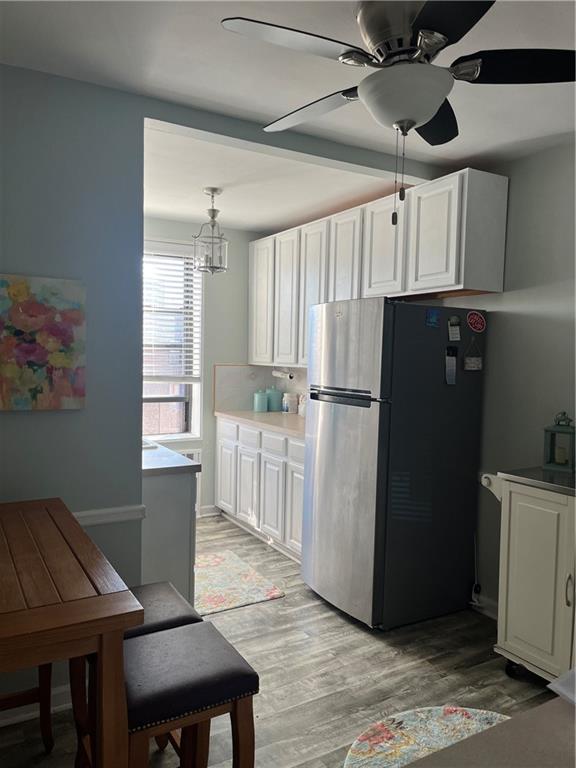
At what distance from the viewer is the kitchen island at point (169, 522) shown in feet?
8.74

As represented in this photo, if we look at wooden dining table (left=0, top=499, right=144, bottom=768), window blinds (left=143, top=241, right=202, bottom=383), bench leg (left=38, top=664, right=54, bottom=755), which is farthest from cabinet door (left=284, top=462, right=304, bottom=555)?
wooden dining table (left=0, top=499, right=144, bottom=768)

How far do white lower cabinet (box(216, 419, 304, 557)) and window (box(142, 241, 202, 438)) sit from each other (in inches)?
15.6

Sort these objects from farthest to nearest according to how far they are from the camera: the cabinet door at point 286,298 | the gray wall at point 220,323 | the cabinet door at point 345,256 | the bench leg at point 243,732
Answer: the gray wall at point 220,323
the cabinet door at point 286,298
the cabinet door at point 345,256
the bench leg at point 243,732

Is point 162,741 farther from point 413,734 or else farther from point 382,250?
point 382,250

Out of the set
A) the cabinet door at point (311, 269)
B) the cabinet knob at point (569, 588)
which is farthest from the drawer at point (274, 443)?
the cabinet knob at point (569, 588)

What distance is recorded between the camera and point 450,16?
1.33m

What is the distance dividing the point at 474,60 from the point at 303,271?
9.20 ft

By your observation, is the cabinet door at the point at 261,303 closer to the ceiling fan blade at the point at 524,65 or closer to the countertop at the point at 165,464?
the countertop at the point at 165,464

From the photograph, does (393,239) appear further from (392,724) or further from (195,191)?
(392,724)

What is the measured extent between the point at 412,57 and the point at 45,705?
238cm

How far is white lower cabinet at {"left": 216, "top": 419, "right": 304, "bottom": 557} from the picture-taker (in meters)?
3.94

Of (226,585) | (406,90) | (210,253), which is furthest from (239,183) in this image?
(226,585)

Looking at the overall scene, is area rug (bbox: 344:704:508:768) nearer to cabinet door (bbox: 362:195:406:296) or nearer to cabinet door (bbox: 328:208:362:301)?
cabinet door (bbox: 362:195:406:296)

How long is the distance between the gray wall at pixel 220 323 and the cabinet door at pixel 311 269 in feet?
3.02
